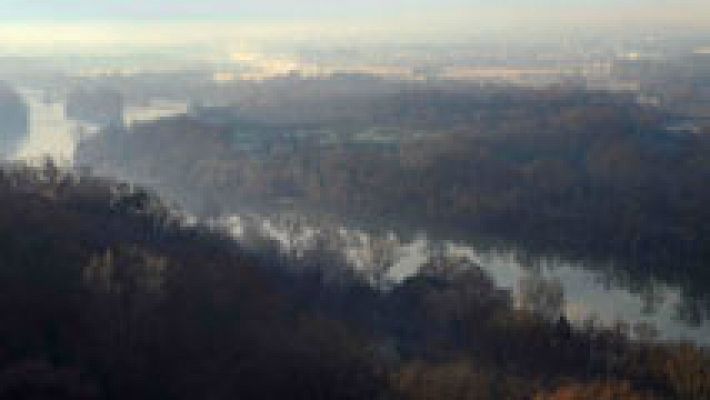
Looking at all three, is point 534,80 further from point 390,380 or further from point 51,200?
point 390,380

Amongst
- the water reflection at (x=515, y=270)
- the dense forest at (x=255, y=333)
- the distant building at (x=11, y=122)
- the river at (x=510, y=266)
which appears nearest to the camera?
the dense forest at (x=255, y=333)

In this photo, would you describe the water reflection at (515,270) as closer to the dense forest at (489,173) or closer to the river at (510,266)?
the river at (510,266)

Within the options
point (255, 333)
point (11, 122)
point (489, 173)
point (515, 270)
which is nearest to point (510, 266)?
point (515, 270)

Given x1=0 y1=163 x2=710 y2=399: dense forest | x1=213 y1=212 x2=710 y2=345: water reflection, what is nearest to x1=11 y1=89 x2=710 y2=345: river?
x1=213 y1=212 x2=710 y2=345: water reflection

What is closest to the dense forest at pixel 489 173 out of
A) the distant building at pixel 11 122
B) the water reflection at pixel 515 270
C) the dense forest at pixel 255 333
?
the water reflection at pixel 515 270

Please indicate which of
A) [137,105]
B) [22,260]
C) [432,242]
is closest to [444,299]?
[22,260]
